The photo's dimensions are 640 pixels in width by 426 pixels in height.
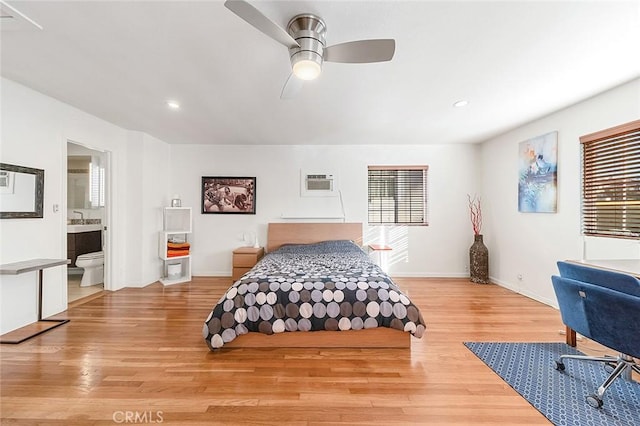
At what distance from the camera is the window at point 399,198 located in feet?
16.3

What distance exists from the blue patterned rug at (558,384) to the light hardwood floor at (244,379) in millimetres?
106

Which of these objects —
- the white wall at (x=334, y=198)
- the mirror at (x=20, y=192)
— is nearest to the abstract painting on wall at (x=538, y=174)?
the white wall at (x=334, y=198)

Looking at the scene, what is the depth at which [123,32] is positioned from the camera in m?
1.82

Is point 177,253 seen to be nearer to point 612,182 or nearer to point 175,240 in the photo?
point 175,240

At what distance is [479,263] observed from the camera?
176 inches

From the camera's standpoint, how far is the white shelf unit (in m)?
4.44

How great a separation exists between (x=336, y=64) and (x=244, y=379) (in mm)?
2505

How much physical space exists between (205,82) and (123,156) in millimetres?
2551

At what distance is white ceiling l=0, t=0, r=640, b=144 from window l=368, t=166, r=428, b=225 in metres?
1.42

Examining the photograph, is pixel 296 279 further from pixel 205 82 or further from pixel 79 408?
pixel 205 82

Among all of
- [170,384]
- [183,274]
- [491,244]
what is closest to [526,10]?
[170,384]

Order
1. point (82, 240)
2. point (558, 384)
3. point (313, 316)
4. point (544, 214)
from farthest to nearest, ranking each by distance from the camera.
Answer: point (82, 240) → point (544, 214) → point (313, 316) → point (558, 384)

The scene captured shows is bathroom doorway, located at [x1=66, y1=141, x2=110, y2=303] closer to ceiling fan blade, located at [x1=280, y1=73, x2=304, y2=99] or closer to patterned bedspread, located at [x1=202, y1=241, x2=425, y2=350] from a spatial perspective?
patterned bedspread, located at [x1=202, y1=241, x2=425, y2=350]

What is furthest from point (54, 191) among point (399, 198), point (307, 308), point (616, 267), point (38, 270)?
point (616, 267)
